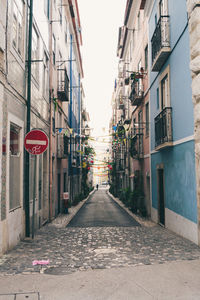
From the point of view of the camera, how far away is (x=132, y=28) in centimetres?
2203

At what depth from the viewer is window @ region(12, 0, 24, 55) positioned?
8.45m

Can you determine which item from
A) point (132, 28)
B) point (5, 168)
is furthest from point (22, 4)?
point (132, 28)

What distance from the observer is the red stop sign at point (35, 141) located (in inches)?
322

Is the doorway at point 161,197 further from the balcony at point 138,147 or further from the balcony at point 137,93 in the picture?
the balcony at point 137,93

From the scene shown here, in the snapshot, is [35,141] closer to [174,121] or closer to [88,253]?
[88,253]

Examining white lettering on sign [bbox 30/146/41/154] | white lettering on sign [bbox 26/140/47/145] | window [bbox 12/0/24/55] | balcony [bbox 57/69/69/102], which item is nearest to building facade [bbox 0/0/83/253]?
window [bbox 12/0/24/55]

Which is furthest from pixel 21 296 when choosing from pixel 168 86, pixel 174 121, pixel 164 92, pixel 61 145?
pixel 61 145

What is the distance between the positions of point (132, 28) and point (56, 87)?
30.3ft

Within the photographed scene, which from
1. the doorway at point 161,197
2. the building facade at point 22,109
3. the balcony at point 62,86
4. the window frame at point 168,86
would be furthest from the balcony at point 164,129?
A: the balcony at point 62,86

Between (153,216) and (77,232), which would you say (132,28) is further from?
(77,232)

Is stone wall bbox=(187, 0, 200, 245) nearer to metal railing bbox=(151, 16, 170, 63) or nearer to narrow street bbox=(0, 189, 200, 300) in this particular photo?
narrow street bbox=(0, 189, 200, 300)

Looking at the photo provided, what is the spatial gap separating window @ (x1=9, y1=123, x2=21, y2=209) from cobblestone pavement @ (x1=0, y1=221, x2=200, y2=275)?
4.09ft

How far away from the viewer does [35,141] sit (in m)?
8.22

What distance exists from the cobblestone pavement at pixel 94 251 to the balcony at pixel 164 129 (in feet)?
10.6
